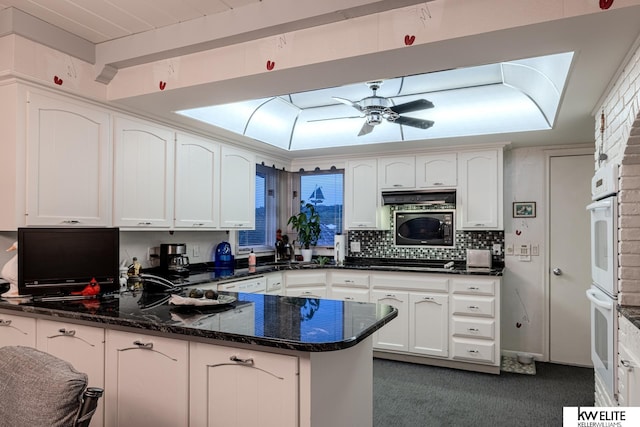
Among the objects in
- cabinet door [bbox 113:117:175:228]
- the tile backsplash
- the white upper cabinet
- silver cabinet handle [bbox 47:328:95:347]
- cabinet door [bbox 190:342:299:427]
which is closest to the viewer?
cabinet door [bbox 190:342:299:427]

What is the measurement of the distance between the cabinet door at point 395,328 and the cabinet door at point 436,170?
124 centimetres

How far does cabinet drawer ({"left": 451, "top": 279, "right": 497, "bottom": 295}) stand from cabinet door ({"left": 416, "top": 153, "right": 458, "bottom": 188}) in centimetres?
106

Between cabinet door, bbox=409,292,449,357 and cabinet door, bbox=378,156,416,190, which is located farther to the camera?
cabinet door, bbox=378,156,416,190

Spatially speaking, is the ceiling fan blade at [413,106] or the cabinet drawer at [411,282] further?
the cabinet drawer at [411,282]

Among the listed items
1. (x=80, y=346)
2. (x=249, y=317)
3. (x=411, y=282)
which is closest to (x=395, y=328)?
(x=411, y=282)

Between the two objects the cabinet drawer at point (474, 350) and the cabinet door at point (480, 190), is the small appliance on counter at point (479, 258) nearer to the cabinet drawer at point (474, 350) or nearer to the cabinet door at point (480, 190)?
the cabinet door at point (480, 190)

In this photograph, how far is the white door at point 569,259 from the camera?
14.2ft

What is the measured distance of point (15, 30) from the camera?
8.05ft

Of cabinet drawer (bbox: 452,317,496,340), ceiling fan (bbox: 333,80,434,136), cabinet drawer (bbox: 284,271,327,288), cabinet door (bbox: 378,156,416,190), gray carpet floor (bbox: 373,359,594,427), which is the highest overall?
ceiling fan (bbox: 333,80,434,136)

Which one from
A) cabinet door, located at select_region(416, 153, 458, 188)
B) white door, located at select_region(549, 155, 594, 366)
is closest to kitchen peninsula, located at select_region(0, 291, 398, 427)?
cabinet door, located at select_region(416, 153, 458, 188)

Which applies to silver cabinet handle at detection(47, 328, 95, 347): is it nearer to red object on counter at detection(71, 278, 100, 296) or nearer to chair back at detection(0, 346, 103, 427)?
red object on counter at detection(71, 278, 100, 296)

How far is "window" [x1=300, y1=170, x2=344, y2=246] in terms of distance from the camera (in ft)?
17.9

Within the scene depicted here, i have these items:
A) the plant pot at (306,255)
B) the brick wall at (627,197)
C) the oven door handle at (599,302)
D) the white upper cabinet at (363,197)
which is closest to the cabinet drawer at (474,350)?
the oven door handle at (599,302)

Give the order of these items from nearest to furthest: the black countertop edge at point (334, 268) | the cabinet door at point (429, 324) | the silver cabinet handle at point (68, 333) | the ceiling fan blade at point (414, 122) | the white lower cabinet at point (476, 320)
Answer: the silver cabinet handle at point (68, 333) → the ceiling fan blade at point (414, 122) → the black countertop edge at point (334, 268) → the white lower cabinet at point (476, 320) → the cabinet door at point (429, 324)
